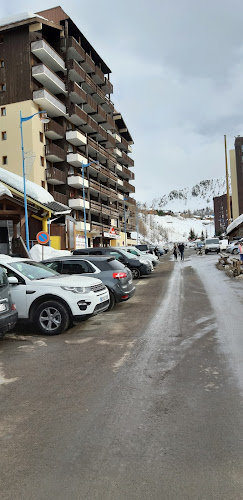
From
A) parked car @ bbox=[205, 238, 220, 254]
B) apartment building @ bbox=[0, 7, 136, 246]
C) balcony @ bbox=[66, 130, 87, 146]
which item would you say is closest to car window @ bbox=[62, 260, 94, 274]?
apartment building @ bbox=[0, 7, 136, 246]

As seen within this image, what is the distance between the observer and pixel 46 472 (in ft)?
9.34

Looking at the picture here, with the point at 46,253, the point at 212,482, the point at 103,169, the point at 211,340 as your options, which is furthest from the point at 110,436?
the point at 103,169

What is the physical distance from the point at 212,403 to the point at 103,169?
5320cm

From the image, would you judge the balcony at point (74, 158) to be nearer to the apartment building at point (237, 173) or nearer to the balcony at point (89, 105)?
the balcony at point (89, 105)

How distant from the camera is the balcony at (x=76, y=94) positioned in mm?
42594

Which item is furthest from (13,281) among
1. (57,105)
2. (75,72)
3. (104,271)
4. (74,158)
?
(75,72)

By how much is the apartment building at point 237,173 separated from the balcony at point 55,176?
67.0 metres

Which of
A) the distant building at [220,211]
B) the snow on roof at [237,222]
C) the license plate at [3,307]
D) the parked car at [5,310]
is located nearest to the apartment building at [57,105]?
the snow on roof at [237,222]

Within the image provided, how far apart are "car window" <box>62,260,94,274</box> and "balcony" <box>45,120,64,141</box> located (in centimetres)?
3157

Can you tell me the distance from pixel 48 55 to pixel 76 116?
6956 mm

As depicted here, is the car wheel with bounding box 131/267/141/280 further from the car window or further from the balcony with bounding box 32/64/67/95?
the balcony with bounding box 32/64/67/95

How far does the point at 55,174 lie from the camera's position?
39.7 metres

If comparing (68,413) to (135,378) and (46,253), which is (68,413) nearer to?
(135,378)

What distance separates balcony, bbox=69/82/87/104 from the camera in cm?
4259
